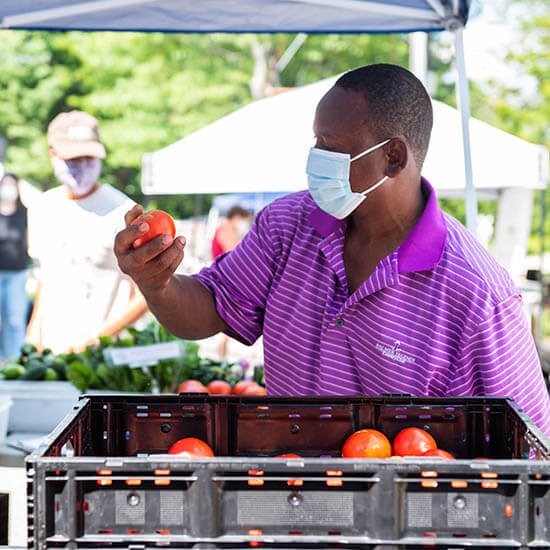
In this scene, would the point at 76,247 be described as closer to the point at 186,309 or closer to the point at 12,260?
the point at 12,260

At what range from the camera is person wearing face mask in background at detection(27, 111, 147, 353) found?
629 cm

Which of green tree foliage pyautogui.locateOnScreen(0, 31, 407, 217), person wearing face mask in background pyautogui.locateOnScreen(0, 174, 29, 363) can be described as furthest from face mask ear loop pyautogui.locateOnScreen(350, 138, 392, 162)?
green tree foliage pyautogui.locateOnScreen(0, 31, 407, 217)

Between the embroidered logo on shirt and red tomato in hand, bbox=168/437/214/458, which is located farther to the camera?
the embroidered logo on shirt

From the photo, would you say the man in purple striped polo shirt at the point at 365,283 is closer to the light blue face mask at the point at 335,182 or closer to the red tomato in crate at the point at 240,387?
the light blue face mask at the point at 335,182

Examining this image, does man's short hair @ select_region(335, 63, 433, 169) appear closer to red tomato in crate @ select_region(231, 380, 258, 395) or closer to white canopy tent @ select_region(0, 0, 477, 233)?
white canopy tent @ select_region(0, 0, 477, 233)

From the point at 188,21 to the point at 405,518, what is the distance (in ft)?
10.0

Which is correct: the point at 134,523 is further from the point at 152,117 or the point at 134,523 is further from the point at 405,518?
the point at 152,117

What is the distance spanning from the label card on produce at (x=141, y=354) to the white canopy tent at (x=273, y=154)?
258cm

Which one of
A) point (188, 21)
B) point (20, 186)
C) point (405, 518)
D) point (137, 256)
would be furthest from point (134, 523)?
point (20, 186)

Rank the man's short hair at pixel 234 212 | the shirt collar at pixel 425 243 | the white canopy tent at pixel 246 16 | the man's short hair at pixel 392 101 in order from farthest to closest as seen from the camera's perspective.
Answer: the man's short hair at pixel 234 212
the white canopy tent at pixel 246 16
the man's short hair at pixel 392 101
the shirt collar at pixel 425 243

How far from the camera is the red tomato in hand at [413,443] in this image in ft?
6.15

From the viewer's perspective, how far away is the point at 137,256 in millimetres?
2021

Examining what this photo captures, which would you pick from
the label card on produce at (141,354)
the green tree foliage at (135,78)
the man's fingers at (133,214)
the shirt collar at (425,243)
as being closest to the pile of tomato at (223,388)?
the label card on produce at (141,354)

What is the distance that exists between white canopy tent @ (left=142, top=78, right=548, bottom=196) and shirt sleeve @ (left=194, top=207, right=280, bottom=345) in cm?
401
